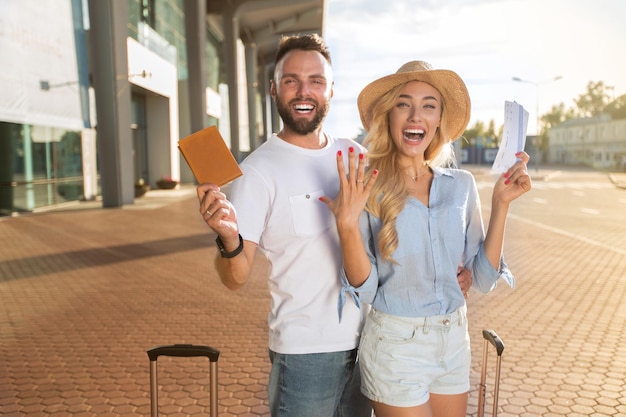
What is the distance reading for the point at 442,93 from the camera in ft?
8.43

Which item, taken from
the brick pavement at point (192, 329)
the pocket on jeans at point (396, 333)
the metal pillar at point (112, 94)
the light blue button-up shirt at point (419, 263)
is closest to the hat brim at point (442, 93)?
the light blue button-up shirt at point (419, 263)

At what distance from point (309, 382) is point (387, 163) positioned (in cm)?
97

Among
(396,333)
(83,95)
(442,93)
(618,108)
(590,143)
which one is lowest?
(396,333)

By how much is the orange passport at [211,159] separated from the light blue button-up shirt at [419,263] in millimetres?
588

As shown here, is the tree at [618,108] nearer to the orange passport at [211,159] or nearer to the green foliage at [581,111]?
the green foliage at [581,111]

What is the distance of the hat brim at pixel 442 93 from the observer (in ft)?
8.15

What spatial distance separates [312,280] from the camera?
242 cm

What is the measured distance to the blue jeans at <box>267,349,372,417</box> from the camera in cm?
242

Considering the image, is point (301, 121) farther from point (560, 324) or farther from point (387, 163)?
point (560, 324)

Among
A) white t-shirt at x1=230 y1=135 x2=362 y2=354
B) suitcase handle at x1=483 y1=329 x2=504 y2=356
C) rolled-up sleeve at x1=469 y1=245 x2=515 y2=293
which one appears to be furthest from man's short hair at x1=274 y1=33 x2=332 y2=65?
suitcase handle at x1=483 y1=329 x2=504 y2=356

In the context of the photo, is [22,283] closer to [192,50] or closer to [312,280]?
[312,280]

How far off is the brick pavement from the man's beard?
109 inches

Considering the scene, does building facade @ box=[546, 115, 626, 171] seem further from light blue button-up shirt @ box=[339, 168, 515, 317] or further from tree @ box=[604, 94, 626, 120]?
light blue button-up shirt @ box=[339, 168, 515, 317]

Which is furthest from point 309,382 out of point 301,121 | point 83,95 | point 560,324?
point 83,95
